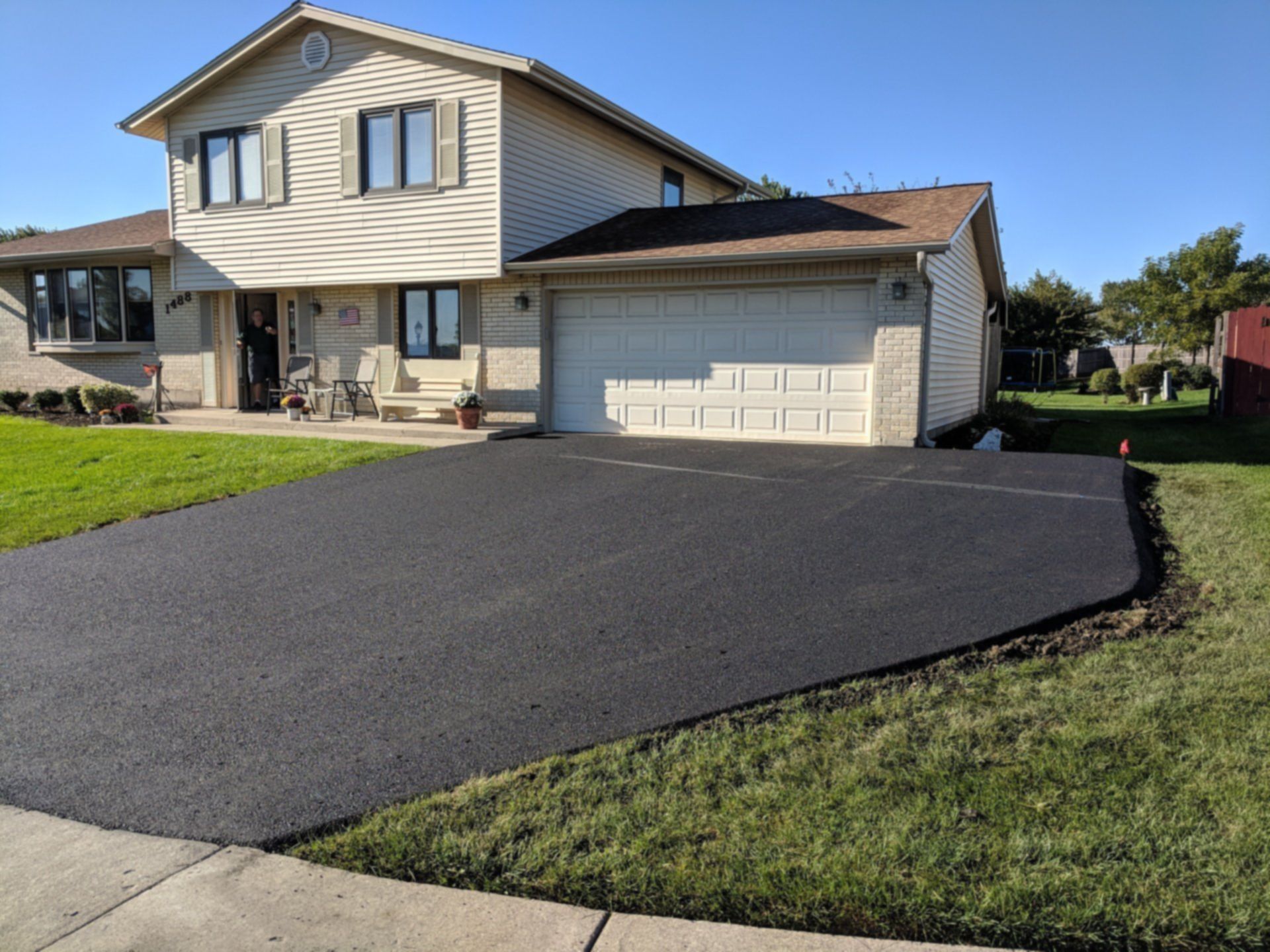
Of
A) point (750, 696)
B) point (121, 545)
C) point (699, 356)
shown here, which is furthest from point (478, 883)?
point (699, 356)

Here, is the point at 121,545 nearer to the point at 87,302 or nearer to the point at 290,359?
the point at 290,359

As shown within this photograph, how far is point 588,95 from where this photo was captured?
1477 cm

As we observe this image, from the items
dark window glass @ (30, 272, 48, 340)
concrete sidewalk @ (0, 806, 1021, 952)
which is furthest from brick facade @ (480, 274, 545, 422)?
concrete sidewalk @ (0, 806, 1021, 952)

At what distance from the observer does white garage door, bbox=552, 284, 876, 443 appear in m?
12.5

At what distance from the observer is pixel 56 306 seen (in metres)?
19.2

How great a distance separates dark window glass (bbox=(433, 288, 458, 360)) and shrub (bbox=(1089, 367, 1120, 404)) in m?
22.1

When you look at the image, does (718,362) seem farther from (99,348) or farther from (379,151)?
(99,348)

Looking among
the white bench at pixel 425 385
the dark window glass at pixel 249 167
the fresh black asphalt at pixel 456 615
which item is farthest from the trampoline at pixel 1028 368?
the fresh black asphalt at pixel 456 615

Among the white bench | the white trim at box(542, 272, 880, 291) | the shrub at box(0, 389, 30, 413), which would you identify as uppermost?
the white trim at box(542, 272, 880, 291)

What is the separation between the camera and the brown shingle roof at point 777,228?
1231 centimetres

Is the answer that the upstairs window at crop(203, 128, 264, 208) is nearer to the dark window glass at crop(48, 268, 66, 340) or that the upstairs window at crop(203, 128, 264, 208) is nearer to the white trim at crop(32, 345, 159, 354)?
the white trim at crop(32, 345, 159, 354)

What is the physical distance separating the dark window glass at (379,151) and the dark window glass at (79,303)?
25.5ft

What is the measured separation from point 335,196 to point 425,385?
11.4ft

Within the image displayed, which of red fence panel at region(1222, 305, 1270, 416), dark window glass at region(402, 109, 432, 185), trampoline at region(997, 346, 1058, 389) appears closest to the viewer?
dark window glass at region(402, 109, 432, 185)
